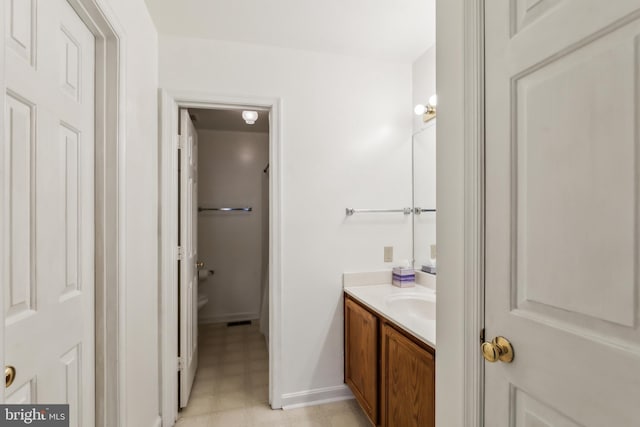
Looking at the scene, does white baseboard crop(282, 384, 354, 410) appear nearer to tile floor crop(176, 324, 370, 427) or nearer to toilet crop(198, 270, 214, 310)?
tile floor crop(176, 324, 370, 427)

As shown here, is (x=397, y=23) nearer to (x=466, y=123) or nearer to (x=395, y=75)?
(x=395, y=75)

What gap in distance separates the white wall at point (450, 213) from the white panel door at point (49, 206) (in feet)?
3.75

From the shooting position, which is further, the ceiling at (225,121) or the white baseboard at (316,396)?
the ceiling at (225,121)

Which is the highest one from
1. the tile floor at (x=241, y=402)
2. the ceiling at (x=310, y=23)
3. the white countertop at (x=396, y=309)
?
the ceiling at (x=310, y=23)

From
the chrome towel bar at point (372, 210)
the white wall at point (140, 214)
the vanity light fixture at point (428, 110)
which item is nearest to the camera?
the white wall at point (140, 214)

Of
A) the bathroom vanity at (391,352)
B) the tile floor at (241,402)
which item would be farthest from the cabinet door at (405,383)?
the tile floor at (241,402)

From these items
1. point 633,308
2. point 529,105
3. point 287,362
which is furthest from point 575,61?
point 287,362

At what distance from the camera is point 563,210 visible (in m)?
0.66

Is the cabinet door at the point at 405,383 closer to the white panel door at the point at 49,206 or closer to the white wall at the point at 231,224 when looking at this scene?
the white panel door at the point at 49,206

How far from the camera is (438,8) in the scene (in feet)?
3.43

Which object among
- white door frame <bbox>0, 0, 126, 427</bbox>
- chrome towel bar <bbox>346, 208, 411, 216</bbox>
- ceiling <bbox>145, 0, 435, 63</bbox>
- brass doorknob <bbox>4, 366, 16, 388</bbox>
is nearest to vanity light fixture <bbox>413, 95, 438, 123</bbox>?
ceiling <bbox>145, 0, 435, 63</bbox>

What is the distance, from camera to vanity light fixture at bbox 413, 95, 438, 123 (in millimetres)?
2029

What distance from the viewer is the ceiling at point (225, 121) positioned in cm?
301

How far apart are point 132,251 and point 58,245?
46 cm
